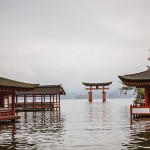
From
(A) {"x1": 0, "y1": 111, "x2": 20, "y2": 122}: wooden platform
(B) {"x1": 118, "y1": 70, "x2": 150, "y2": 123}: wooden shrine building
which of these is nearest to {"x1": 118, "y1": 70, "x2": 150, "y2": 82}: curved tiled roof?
(B) {"x1": 118, "y1": 70, "x2": 150, "y2": 123}: wooden shrine building

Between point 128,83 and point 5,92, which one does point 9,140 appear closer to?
point 5,92

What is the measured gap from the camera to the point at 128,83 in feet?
120

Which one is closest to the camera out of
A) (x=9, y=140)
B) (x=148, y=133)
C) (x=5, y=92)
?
(x=9, y=140)

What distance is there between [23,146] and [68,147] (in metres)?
2.57

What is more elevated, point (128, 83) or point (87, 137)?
Answer: point (128, 83)

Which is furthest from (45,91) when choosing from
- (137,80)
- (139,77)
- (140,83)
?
(137,80)

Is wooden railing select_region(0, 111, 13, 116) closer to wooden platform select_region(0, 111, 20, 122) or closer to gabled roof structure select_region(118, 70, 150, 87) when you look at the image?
wooden platform select_region(0, 111, 20, 122)

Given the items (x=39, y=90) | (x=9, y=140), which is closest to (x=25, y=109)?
(x=39, y=90)

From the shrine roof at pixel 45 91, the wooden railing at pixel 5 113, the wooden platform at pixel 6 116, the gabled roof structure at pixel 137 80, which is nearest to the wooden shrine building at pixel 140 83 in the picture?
the gabled roof structure at pixel 137 80

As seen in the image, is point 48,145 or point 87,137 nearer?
point 48,145

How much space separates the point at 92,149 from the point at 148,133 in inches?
285

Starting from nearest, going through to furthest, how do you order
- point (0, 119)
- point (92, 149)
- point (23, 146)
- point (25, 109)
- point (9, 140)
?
point (92, 149) → point (23, 146) → point (9, 140) → point (0, 119) → point (25, 109)

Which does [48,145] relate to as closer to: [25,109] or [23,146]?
[23,146]

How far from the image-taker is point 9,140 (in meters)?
19.9
